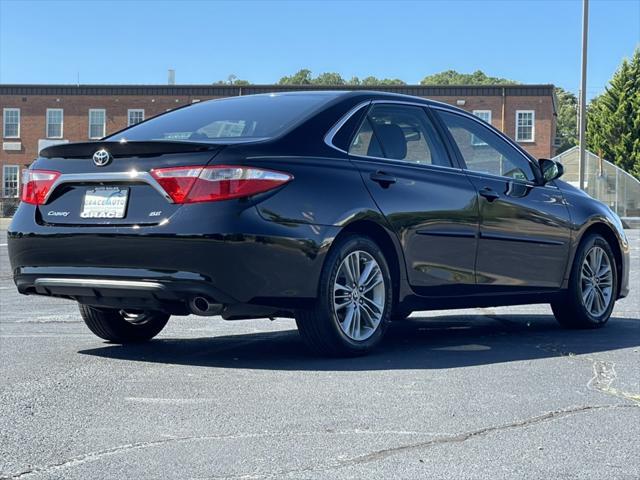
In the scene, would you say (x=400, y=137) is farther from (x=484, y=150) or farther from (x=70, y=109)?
(x=70, y=109)

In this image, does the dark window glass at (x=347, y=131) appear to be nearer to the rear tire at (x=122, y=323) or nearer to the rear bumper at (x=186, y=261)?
the rear bumper at (x=186, y=261)

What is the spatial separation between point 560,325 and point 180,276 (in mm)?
3849

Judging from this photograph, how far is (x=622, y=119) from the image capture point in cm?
5656

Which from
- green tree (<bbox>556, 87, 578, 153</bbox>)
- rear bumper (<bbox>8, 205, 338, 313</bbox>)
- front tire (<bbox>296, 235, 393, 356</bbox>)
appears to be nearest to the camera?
rear bumper (<bbox>8, 205, 338, 313</bbox>)

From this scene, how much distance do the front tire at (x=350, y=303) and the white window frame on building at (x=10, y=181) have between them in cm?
5090

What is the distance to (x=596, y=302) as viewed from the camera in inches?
314

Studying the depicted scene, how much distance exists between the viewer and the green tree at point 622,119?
184 ft

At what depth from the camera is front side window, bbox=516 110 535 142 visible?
51969 mm

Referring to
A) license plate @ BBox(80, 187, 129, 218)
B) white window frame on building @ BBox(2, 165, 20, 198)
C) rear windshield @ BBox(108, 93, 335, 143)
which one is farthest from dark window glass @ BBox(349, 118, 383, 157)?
white window frame on building @ BBox(2, 165, 20, 198)

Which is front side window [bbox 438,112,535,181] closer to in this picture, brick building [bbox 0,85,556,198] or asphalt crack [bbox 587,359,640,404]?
asphalt crack [bbox 587,359,640,404]

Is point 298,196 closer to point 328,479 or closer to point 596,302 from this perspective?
point 328,479

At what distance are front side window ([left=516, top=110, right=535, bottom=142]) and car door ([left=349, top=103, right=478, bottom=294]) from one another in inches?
1824

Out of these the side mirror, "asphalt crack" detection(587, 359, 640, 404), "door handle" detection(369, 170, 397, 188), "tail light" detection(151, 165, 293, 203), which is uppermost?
the side mirror

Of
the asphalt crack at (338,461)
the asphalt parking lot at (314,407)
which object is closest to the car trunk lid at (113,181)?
the asphalt parking lot at (314,407)
